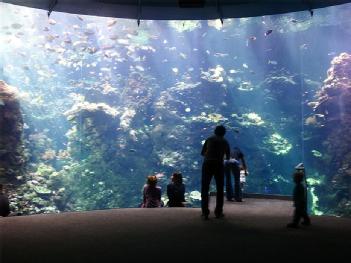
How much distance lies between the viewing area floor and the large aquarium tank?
10002mm

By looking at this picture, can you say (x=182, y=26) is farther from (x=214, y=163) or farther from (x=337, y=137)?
(x=214, y=163)

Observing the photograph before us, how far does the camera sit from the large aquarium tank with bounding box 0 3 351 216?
1794cm

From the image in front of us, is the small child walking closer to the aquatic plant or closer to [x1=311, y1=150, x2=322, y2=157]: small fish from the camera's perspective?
[x1=311, y1=150, x2=322, y2=157]: small fish

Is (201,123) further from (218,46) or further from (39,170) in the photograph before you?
(218,46)

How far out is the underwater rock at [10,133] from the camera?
13.7 m

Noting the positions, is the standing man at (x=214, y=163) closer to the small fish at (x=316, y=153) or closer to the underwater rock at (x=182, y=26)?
the small fish at (x=316, y=153)

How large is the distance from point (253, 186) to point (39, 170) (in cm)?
1308

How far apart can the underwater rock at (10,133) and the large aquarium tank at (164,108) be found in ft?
0.14

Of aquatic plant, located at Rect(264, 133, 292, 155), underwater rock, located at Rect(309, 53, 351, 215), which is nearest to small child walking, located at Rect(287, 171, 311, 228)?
underwater rock, located at Rect(309, 53, 351, 215)

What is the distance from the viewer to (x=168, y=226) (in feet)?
16.7

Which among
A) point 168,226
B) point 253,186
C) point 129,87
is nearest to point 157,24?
point 129,87

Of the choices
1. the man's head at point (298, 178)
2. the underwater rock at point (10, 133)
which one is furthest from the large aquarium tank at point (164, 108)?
the man's head at point (298, 178)

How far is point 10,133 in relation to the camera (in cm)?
1419

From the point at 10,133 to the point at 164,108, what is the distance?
37.2ft
